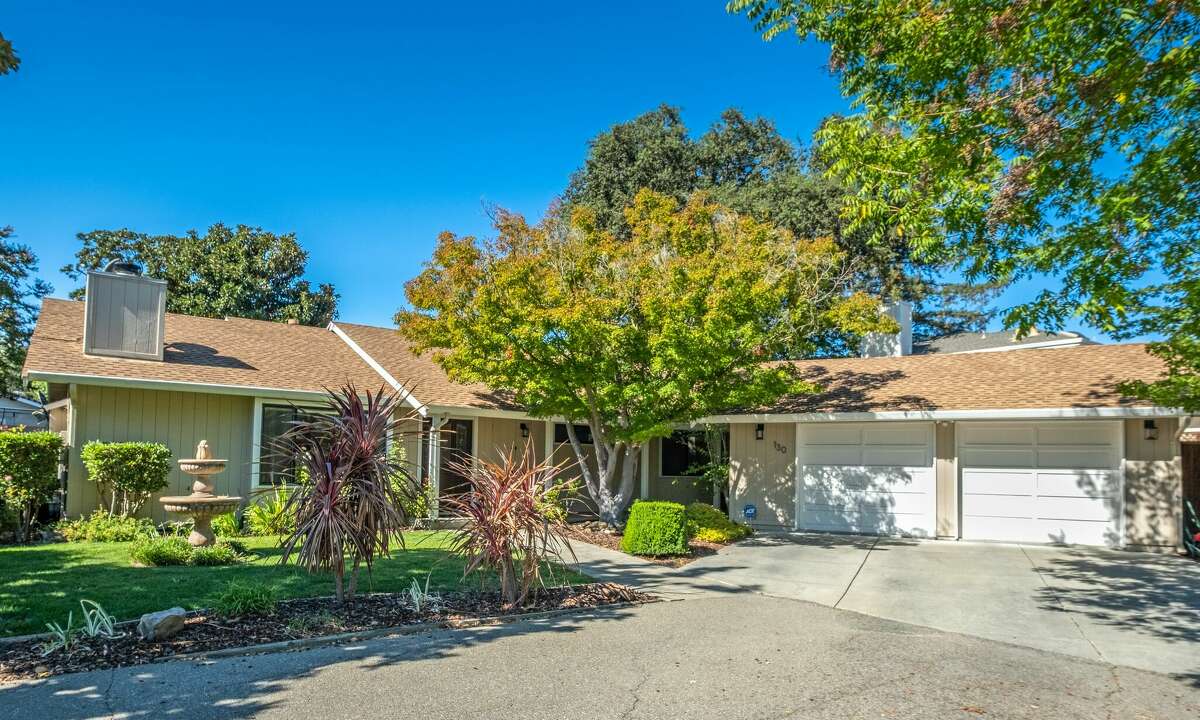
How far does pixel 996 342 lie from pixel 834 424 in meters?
11.8

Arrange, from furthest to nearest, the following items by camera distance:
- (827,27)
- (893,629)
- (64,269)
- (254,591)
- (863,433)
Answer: (64,269)
(863,433)
(827,27)
(893,629)
(254,591)

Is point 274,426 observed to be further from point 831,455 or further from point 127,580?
point 831,455

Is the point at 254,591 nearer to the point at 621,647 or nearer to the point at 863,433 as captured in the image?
the point at 621,647

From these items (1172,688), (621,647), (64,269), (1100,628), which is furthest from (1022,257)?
(64,269)

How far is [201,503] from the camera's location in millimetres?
9906

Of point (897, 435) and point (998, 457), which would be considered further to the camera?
point (897, 435)

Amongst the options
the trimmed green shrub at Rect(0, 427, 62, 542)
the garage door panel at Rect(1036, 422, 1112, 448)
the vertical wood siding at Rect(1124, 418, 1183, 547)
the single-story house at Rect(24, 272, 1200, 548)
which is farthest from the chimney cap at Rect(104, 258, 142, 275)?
the vertical wood siding at Rect(1124, 418, 1183, 547)

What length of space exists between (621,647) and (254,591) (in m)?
3.31

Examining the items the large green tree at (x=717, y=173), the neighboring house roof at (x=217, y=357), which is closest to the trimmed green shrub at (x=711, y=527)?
the neighboring house roof at (x=217, y=357)

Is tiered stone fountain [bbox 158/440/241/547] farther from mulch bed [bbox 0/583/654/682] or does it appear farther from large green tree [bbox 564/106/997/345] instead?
large green tree [bbox 564/106/997/345]

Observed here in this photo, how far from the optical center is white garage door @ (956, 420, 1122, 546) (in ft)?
39.7

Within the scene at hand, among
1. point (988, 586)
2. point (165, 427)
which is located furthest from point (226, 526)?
point (988, 586)

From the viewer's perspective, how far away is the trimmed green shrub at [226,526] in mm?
11516

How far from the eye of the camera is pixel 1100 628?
7.21 meters
